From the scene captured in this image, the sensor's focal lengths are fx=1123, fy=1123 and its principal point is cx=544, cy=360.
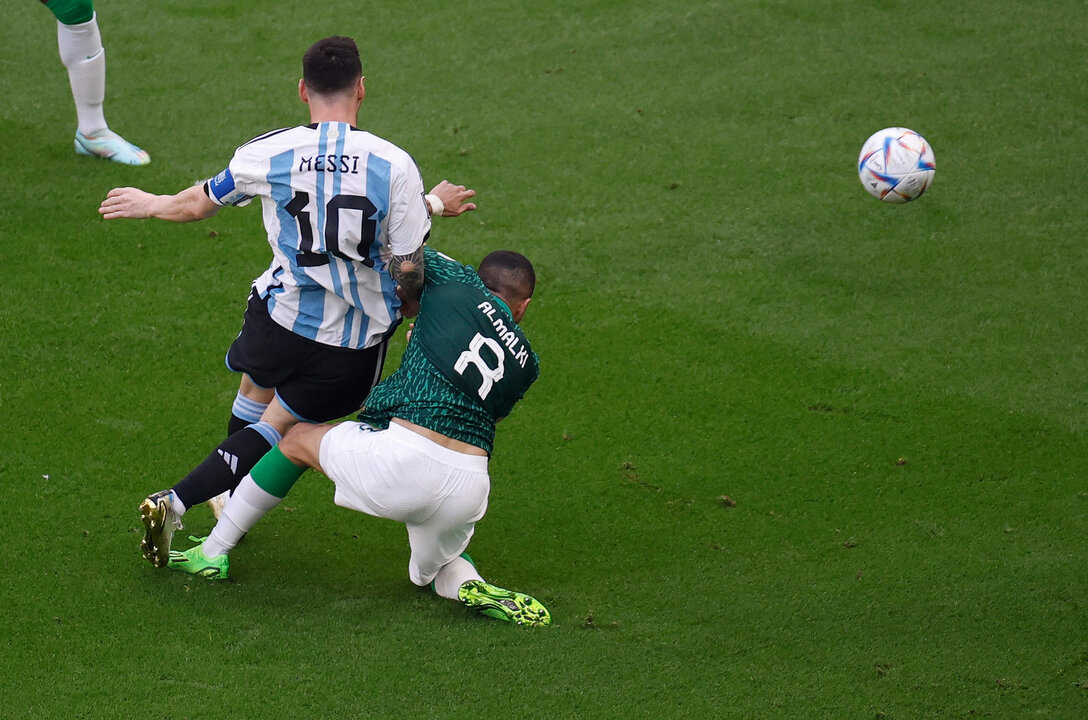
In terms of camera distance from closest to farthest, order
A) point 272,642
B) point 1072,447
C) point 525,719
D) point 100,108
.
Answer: point 525,719
point 272,642
point 1072,447
point 100,108

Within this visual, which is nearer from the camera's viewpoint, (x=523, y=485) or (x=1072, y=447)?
(x=523, y=485)

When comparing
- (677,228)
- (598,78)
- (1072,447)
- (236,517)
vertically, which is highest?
(598,78)

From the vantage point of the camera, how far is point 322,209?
290cm

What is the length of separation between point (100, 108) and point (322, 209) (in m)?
3.13

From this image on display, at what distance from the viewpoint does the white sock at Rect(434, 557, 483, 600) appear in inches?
126

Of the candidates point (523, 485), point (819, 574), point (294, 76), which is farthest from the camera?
point (294, 76)

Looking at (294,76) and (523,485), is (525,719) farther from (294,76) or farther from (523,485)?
(294,76)

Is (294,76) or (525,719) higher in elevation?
(294,76)

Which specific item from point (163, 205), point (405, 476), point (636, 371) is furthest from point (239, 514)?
point (636, 371)

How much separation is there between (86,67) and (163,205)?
8.83 feet

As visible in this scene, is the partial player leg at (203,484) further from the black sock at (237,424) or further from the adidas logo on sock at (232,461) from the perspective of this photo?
the black sock at (237,424)

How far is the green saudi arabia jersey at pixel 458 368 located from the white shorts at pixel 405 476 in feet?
0.20

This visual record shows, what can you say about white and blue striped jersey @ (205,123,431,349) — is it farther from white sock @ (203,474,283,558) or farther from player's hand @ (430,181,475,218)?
white sock @ (203,474,283,558)

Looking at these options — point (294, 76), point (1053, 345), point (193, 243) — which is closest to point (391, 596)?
point (193, 243)
